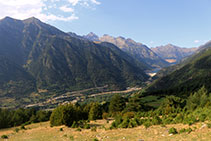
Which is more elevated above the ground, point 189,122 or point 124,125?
point 189,122

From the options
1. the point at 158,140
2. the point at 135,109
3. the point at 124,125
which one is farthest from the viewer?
the point at 135,109

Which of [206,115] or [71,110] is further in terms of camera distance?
[71,110]

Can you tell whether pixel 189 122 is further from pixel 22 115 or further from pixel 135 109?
pixel 22 115

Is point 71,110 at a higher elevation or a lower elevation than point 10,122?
higher

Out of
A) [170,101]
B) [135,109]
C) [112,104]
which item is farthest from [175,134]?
[112,104]

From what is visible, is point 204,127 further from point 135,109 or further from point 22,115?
point 22,115

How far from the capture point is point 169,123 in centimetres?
2581

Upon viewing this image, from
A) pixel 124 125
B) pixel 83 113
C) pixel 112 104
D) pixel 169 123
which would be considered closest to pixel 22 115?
pixel 83 113

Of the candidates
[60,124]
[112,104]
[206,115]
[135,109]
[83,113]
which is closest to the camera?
[206,115]

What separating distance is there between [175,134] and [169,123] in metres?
7.36

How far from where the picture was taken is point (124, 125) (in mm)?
28531

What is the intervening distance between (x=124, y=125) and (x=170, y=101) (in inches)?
1191

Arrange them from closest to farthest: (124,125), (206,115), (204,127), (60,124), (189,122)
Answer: (204,127), (189,122), (206,115), (124,125), (60,124)

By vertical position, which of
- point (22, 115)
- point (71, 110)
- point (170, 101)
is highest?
point (71, 110)
